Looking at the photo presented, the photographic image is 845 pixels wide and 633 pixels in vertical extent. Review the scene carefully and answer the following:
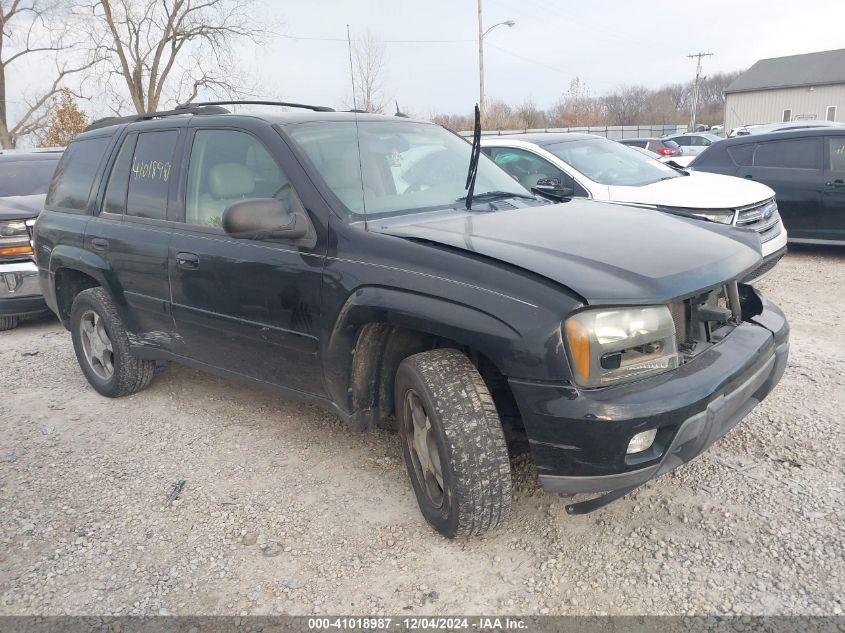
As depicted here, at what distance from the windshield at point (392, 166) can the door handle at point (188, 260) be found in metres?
0.84

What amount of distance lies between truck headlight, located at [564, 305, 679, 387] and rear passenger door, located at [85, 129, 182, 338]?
Result: 2.47 m

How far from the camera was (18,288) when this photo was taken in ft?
20.5

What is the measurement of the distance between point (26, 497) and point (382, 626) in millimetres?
2087

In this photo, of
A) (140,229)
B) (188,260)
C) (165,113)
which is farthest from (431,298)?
(165,113)

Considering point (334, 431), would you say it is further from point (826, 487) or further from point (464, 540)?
point (826, 487)

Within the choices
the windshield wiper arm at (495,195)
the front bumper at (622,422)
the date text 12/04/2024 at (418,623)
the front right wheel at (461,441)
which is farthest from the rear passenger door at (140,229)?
the front bumper at (622,422)

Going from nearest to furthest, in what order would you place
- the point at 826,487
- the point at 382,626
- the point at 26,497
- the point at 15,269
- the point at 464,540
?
the point at 382,626 < the point at 464,540 < the point at 826,487 < the point at 26,497 < the point at 15,269

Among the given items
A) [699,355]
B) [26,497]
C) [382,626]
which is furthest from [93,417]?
[699,355]

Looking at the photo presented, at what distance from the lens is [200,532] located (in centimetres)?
294

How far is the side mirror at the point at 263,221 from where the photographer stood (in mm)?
2822

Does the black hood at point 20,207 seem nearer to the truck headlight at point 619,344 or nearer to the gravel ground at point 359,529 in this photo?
the gravel ground at point 359,529

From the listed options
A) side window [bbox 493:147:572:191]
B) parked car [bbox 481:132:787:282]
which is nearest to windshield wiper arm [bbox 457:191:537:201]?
parked car [bbox 481:132:787:282]

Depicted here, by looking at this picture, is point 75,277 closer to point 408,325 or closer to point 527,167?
point 408,325

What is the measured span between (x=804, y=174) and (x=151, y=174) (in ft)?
23.4
